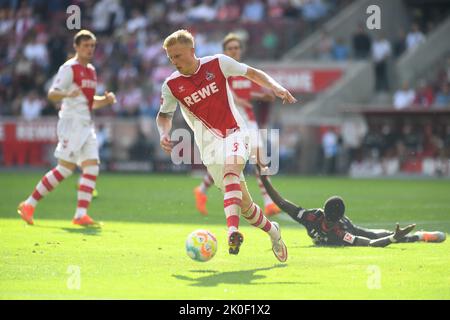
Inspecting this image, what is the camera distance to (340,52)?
104 ft

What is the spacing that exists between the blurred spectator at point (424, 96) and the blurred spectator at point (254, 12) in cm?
670

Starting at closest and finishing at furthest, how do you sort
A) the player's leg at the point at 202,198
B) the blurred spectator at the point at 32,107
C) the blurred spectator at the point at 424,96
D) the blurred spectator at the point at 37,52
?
the player's leg at the point at 202,198
the blurred spectator at the point at 424,96
the blurred spectator at the point at 32,107
the blurred spectator at the point at 37,52

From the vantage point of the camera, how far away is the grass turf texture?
8.34 m

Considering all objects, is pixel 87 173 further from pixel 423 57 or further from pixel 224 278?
pixel 423 57

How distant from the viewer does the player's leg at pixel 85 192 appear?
46.3ft

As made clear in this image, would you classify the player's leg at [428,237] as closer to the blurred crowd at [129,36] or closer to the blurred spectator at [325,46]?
the blurred spectator at [325,46]

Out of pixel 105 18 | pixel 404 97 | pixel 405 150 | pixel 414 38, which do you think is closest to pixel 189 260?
pixel 405 150

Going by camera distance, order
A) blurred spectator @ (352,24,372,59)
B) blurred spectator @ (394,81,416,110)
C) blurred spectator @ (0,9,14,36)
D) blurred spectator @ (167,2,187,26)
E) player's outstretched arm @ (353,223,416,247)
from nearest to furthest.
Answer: player's outstretched arm @ (353,223,416,247) → blurred spectator @ (394,81,416,110) → blurred spectator @ (352,24,372,59) → blurred spectator @ (167,2,187,26) → blurred spectator @ (0,9,14,36)

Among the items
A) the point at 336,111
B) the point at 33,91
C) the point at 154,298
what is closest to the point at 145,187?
the point at 336,111

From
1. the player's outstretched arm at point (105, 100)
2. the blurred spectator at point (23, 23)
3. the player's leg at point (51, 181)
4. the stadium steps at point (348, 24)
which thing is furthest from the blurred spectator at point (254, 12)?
the player's leg at point (51, 181)

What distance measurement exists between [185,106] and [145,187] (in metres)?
12.8

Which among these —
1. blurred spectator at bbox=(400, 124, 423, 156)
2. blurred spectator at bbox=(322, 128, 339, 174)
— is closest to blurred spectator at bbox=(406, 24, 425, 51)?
blurred spectator at bbox=(400, 124, 423, 156)

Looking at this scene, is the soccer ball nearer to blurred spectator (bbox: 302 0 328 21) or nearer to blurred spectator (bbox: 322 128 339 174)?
blurred spectator (bbox: 322 128 339 174)

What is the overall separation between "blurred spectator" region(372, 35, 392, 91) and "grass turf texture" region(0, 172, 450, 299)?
523 inches
